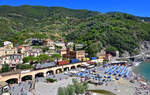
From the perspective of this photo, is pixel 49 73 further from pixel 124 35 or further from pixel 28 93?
pixel 124 35

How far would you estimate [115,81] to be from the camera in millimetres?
43531

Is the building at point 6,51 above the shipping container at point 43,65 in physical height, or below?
above

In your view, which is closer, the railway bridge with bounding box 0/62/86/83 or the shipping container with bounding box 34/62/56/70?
the railway bridge with bounding box 0/62/86/83

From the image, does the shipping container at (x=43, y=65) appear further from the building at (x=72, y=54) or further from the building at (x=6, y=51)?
the building at (x=72, y=54)

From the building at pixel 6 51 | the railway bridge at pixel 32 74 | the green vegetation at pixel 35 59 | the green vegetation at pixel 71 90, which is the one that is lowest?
the railway bridge at pixel 32 74

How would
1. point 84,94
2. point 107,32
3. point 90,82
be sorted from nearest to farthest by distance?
point 84,94, point 90,82, point 107,32

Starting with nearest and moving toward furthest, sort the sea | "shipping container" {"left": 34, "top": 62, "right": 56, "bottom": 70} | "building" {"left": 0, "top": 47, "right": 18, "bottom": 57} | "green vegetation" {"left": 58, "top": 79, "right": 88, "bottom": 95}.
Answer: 1. "green vegetation" {"left": 58, "top": 79, "right": 88, "bottom": 95}
2. "shipping container" {"left": 34, "top": 62, "right": 56, "bottom": 70}
3. the sea
4. "building" {"left": 0, "top": 47, "right": 18, "bottom": 57}

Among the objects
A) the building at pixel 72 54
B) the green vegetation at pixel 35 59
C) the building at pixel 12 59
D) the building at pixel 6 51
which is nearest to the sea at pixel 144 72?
the building at pixel 72 54

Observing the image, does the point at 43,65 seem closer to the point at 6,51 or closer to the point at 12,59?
the point at 12,59

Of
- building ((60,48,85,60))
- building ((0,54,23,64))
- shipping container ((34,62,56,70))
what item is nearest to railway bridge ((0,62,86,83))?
shipping container ((34,62,56,70))

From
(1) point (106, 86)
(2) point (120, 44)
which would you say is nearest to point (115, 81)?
(1) point (106, 86)

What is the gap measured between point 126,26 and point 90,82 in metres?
123

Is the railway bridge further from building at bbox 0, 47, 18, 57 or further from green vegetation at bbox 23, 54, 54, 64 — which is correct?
building at bbox 0, 47, 18, 57

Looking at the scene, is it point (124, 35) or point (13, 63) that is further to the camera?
point (124, 35)
